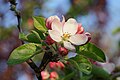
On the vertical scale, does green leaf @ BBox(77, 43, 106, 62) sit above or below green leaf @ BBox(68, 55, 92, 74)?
above

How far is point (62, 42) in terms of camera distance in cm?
143

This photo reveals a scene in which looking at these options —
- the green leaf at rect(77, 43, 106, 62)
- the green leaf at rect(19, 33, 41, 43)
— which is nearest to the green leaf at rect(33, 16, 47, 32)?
the green leaf at rect(19, 33, 41, 43)

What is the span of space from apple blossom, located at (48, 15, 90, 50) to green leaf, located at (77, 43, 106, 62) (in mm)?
32

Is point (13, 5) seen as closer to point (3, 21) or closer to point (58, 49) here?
point (58, 49)

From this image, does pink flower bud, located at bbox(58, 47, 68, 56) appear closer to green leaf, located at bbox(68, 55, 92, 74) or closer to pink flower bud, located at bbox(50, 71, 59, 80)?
green leaf, located at bbox(68, 55, 92, 74)

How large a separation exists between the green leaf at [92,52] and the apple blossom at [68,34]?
0.03 metres

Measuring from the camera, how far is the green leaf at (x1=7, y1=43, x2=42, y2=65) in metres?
1.36

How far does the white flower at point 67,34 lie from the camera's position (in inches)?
54.9

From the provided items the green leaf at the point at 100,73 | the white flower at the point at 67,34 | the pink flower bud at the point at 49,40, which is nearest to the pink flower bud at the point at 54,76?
the green leaf at the point at 100,73

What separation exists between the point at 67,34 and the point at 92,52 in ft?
0.48

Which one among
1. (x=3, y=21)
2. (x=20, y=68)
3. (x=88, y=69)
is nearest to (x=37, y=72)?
(x=88, y=69)

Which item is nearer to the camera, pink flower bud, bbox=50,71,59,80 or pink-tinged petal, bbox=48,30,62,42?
pink-tinged petal, bbox=48,30,62,42

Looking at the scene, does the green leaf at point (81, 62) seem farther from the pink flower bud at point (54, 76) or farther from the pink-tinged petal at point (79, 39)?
the pink flower bud at point (54, 76)

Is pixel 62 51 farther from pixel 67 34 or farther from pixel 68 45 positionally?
pixel 67 34
